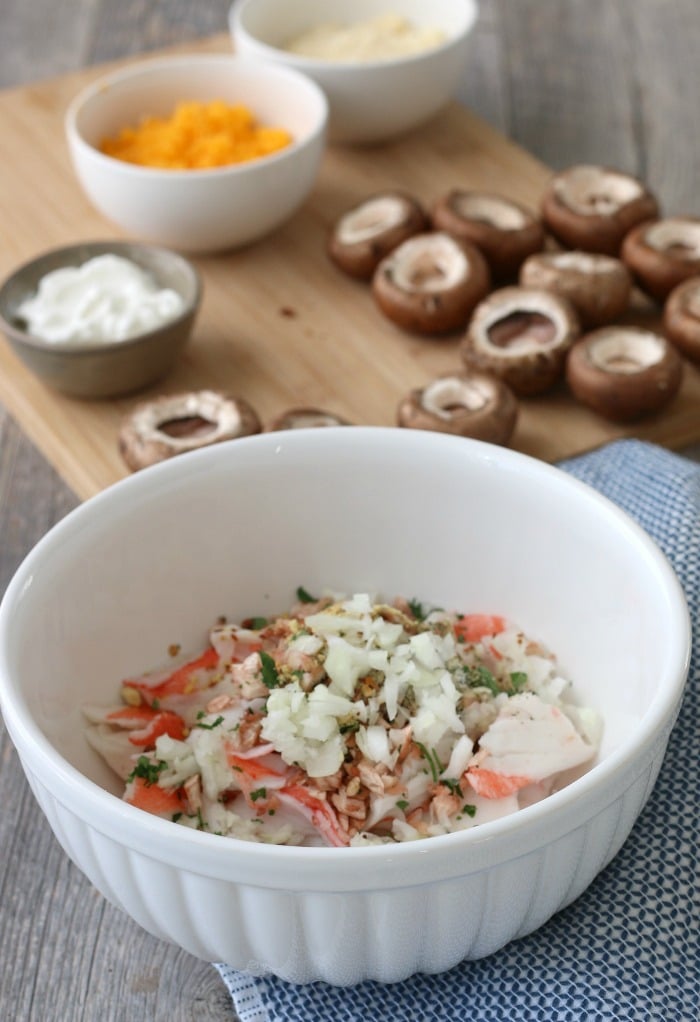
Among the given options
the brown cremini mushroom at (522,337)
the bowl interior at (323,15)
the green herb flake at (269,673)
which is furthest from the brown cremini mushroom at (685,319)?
the green herb flake at (269,673)

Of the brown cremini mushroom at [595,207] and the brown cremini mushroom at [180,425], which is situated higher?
the brown cremini mushroom at [180,425]

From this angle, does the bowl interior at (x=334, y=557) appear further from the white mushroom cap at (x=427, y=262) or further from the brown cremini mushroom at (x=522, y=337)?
the white mushroom cap at (x=427, y=262)

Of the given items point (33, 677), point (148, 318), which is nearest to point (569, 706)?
point (33, 677)

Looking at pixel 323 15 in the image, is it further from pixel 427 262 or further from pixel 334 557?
pixel 334 557


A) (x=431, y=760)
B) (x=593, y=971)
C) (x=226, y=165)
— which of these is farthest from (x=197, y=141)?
(x=593, y=971)

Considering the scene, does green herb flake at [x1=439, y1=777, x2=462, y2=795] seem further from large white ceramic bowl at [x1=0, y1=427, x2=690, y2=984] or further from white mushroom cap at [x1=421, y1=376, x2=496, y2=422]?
white mushroom cap at [x1=421, y1=376, x2=496, y2=422]

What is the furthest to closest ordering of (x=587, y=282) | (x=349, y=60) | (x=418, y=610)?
(x=349, y=60)
(x=587, y=282)
(x=418, y=610)
